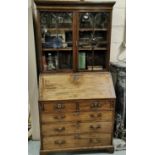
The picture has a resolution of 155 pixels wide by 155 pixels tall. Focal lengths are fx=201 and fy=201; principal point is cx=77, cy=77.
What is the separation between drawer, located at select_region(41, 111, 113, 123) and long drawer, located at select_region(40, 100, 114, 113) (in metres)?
0.05

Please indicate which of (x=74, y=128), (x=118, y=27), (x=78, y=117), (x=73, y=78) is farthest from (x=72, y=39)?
(x=74, y=128)

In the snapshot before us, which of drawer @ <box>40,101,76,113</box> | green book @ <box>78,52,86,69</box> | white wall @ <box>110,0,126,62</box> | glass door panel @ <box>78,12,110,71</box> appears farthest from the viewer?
white wall @ <box>110,0,126,62</box>

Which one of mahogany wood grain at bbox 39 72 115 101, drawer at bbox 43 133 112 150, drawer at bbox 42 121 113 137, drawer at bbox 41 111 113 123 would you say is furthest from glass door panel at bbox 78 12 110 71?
drawer at bbox 43 133 112 150

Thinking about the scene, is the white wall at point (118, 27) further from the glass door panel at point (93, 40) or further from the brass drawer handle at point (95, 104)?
the brass drawer handle at point (95, 104)

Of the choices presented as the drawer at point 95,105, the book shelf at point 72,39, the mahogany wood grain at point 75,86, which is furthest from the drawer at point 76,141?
the book shelf at point 72,39

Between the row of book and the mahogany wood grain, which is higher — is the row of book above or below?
above

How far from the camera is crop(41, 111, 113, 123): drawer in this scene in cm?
232

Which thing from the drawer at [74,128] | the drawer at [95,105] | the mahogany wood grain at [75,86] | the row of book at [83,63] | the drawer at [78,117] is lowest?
the drawer at [74,128]

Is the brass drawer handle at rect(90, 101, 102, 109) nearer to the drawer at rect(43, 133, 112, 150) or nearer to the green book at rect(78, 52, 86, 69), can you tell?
the drawer at rect(43, 133, 112, 150)

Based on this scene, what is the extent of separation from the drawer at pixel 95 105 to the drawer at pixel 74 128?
7.5 inches

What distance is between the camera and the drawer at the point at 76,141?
7.88 ft

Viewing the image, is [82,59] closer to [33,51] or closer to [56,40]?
[56,40]
